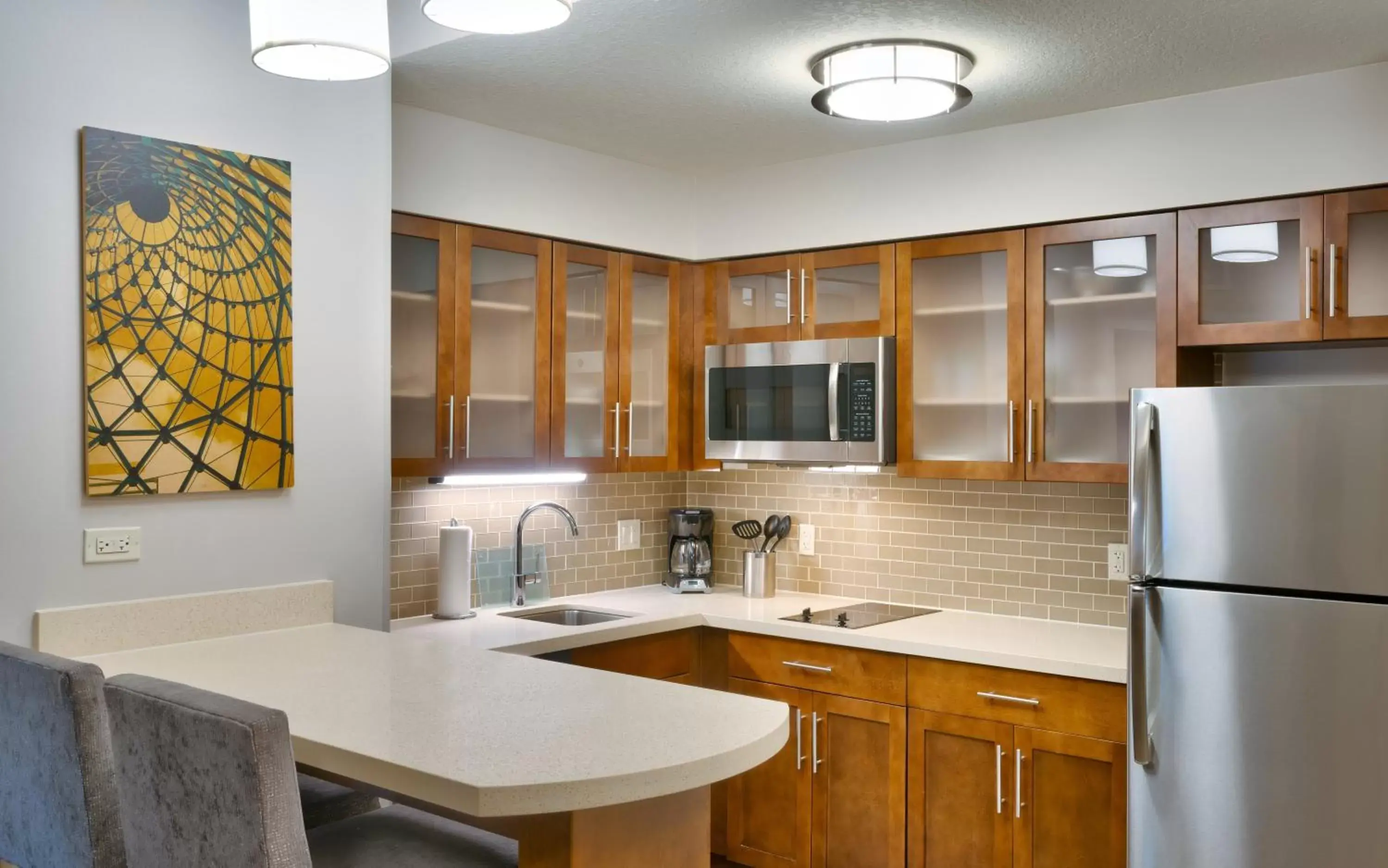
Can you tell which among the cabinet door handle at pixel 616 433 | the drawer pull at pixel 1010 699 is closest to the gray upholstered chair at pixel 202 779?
the drawer pull at pixel 1010 699

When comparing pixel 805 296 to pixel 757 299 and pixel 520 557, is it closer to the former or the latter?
pixel 757 299

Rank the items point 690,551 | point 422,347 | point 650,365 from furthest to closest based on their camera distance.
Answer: point 690,551
point 650,365
point 422,347

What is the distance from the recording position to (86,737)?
5.83ft

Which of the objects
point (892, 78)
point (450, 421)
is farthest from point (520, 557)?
point (892, 78)

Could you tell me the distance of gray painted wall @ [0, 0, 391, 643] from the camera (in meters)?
2.52

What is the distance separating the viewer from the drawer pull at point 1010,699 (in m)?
3.26

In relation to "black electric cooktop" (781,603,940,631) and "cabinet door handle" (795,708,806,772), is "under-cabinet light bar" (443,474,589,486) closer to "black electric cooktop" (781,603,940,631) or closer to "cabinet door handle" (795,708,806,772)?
"black electric cooktop" (781,603,940,631)

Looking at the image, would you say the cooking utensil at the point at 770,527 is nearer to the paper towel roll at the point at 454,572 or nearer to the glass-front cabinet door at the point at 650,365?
the glass-front cabinet door at the point at 650,365

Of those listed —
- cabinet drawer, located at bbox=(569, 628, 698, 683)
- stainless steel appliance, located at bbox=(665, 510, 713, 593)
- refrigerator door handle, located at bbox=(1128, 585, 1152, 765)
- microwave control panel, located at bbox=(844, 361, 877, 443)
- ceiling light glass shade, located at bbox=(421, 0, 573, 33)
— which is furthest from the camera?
stainless steel appliance, located at bbox=(665, 510, 713, 593)

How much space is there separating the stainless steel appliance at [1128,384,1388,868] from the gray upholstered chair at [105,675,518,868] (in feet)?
6.86

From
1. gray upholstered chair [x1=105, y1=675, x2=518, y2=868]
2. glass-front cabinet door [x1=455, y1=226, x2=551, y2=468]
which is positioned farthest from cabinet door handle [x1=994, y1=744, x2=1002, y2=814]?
gray upholstered chair [x1=105, y1=675, x2=518, y2=868]

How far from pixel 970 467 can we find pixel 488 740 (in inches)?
87.2

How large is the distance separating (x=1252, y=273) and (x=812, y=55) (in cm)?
134

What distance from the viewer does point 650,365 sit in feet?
14.0
